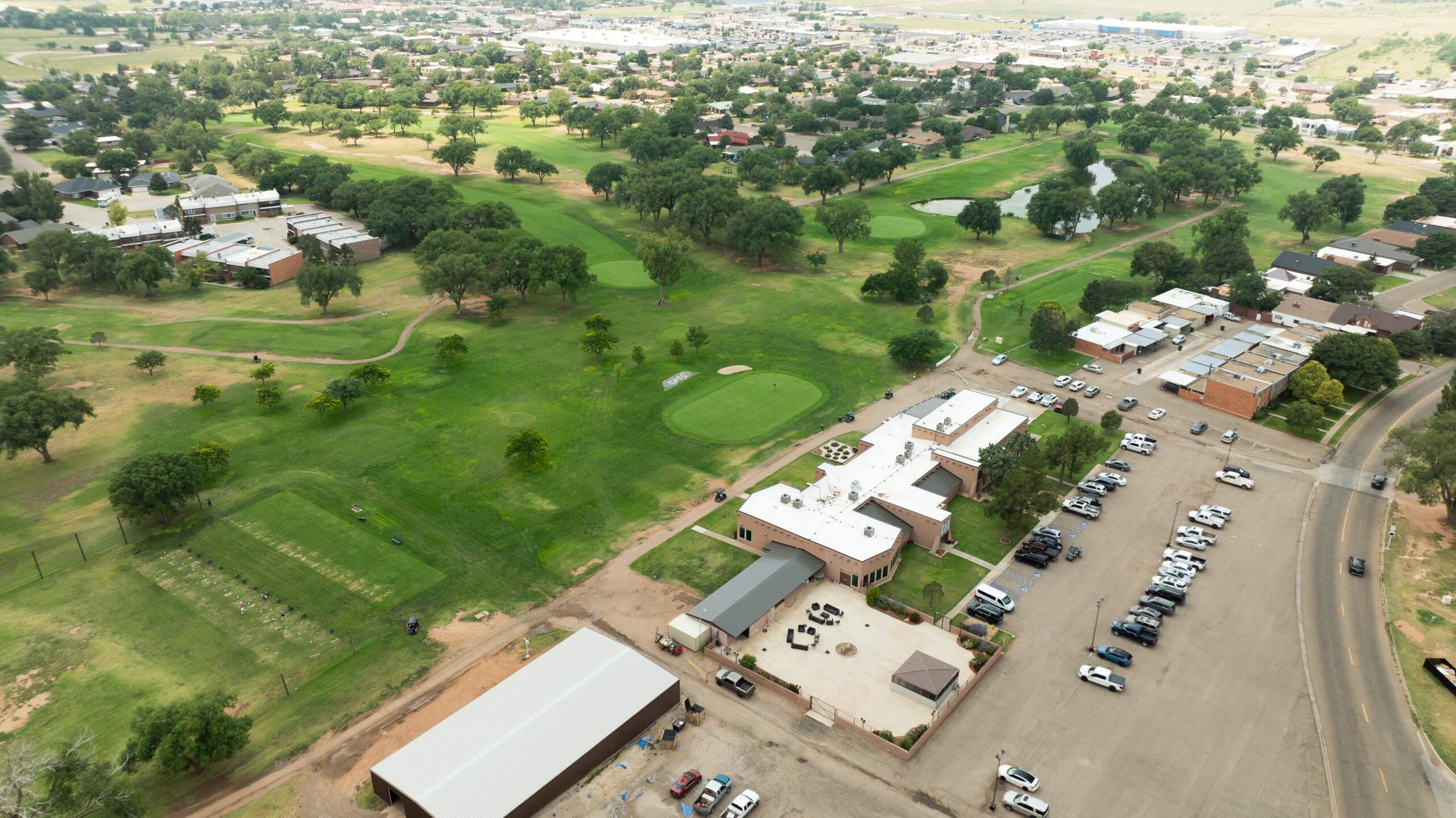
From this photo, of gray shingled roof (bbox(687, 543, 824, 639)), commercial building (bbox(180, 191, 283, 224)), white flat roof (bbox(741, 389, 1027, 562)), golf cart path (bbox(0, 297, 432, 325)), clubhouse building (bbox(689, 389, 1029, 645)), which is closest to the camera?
gray shingled roof (bbox(687, 543, 824, 639))

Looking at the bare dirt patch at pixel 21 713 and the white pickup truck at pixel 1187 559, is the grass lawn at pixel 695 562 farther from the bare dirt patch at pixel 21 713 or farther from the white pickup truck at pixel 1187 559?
the bare dirt patch at pixel 21 713

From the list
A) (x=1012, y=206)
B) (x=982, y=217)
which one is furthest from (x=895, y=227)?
(x=1012, y=206)

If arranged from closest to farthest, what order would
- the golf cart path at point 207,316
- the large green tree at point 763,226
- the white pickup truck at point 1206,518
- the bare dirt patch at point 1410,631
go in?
the bare dirt patch at point 1410,631, the white pickup truck at point 1206,518, the golf cart path at point 207,316, the large green tree at point 763,226

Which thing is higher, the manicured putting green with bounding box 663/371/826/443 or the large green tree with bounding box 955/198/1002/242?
the large green tree with bounding box 955/198/1002/242

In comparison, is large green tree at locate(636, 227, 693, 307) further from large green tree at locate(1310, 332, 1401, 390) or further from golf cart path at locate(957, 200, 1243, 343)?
large green tree at locate(1310, 332, 1401, 390)

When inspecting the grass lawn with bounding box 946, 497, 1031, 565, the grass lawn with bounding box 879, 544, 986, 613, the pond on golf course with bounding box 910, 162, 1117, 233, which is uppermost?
the pond on golf course with bounding box 910, 162, 1117, 233

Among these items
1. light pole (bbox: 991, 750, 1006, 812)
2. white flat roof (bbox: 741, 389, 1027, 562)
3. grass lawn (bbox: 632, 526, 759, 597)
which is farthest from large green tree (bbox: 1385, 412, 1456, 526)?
grass lawn (bbox: 632, 526, 759, 597)

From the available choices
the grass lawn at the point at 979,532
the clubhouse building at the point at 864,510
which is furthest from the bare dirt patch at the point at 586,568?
the grass lawn at the point at 979,532
